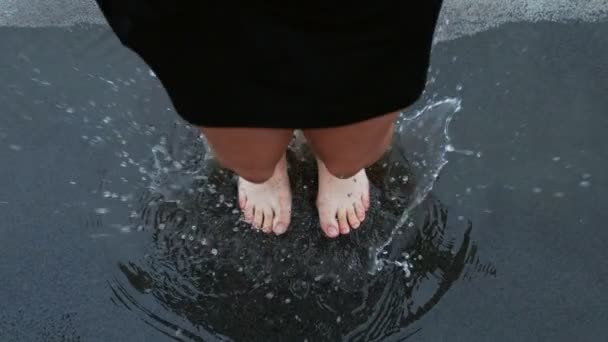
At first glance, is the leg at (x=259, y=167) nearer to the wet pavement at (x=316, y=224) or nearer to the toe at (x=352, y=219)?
the wet pavement at (x=316, y=224)

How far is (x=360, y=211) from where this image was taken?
5.33ft

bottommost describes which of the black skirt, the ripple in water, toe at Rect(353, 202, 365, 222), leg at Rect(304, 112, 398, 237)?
the ripple in water

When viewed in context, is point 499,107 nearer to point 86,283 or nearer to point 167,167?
point 167,167

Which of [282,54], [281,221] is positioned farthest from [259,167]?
[282,54]

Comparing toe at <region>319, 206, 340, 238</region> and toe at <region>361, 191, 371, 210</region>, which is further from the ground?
toe at <region>361, 191, 371, 210</region>

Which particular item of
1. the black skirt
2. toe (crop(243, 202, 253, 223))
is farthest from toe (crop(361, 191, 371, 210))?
the black skirt

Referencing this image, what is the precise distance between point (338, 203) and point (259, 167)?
317 millimetres

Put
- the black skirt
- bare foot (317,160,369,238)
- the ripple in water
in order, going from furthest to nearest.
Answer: bare foot (317,160,369,238) → the ripple in water → the black skirt

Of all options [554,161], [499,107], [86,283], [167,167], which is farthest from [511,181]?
[86,283]

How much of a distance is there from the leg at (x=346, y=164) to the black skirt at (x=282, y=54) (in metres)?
0.09

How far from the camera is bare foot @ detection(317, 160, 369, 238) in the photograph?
159 centimetres

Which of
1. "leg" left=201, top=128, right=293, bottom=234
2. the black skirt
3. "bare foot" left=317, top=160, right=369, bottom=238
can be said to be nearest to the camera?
the black skirt

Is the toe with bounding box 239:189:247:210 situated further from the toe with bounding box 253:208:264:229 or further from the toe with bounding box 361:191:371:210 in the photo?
the toe with bounding box 361:191:371:210

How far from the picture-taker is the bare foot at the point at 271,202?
1.62 meters
